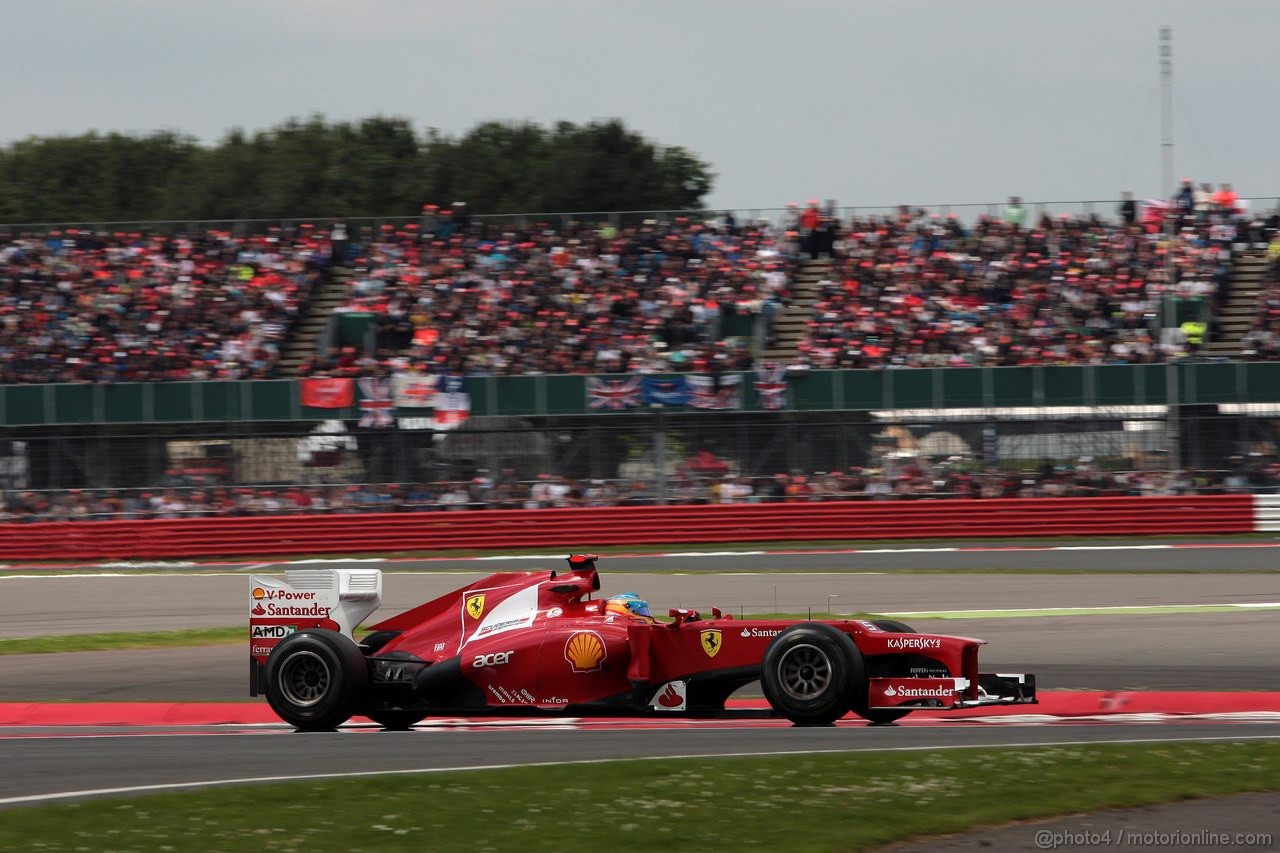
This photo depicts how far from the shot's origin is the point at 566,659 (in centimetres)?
956

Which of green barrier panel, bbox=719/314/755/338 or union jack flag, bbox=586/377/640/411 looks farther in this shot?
green barrier panel, bbox=719/314/755/338

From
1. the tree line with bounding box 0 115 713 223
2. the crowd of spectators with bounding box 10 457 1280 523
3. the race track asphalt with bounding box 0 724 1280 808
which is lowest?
the race track asphalt with bounding box 0 724 1280 808

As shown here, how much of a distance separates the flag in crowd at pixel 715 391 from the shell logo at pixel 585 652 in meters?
15.6

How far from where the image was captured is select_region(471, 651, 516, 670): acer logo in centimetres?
970

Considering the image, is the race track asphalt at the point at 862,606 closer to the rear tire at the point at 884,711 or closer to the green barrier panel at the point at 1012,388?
the green barrier panel at the point at 1012,388

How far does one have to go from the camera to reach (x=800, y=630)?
359 inches

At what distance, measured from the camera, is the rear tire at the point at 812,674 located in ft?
29.7

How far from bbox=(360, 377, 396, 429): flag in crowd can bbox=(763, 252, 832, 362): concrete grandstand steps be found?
6.57 m

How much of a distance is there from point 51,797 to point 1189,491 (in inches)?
793

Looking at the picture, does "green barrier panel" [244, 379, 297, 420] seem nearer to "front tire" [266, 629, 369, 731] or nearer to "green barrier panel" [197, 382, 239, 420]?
"green barrier panel" [197, 382, 239, 420]

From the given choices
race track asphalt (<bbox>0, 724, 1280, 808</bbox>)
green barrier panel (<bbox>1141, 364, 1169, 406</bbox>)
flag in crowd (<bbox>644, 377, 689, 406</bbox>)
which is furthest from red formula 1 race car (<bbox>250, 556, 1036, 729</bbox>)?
green barrier panel (<bbox>1141, 364, 1169, 406</bbox>)

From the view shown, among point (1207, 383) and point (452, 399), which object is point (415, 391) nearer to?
point (452, 399)

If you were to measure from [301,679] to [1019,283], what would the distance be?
19983 mm

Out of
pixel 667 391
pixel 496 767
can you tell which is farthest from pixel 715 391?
pixel 496 767
